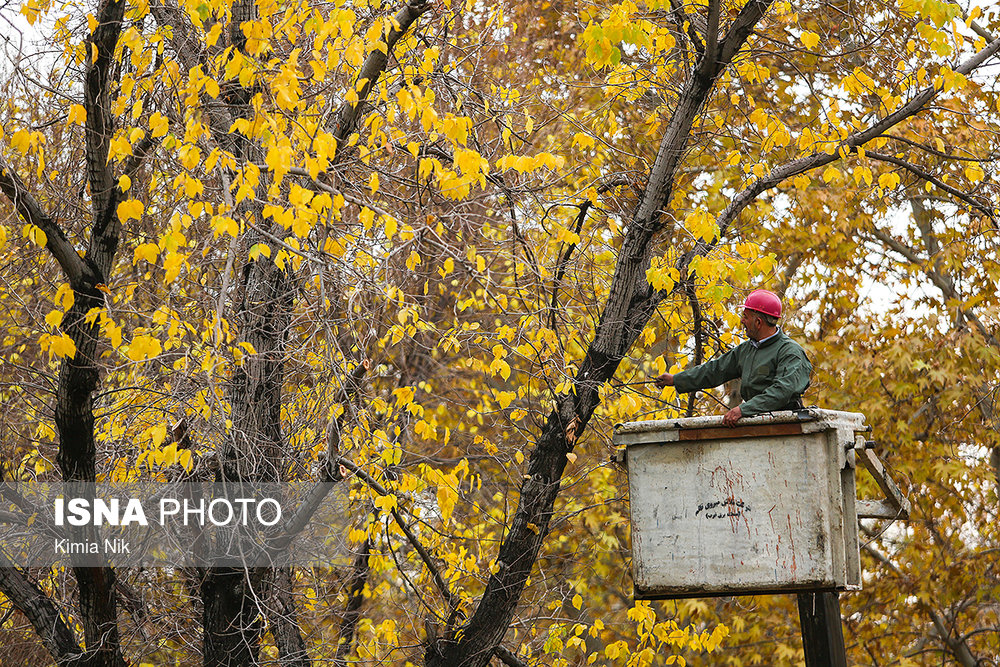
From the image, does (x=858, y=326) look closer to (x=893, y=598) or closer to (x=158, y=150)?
(x=893, y=598)

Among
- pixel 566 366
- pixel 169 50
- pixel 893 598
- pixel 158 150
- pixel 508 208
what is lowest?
pixel 893 598

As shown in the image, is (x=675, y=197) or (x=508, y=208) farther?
(x=675, y=197)

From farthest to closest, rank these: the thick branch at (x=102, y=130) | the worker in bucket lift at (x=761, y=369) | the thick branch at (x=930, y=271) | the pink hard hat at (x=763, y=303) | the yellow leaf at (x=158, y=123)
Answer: the thick branch at (x=930, y=271)
the thick branch at (x=102, y=130)
the pink hard hat at (x=763, y=303)
the yellow leaf at (x=158, y=123)
the worker in bucket lift at (x=761, y=369)

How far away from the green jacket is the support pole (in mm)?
1289

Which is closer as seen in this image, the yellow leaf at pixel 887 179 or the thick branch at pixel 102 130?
the thick branch at pixel 102 130

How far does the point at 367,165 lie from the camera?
5.52m

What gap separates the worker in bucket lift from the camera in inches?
158

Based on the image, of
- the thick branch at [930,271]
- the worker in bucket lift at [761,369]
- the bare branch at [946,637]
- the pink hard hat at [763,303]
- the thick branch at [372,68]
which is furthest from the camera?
the thick branch at [930,271]

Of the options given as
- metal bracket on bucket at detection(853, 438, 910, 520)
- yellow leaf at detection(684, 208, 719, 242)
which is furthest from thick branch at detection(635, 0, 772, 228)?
metal bracket on bucket at detection(853, 438, 910, 520)

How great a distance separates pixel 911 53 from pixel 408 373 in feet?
16.3

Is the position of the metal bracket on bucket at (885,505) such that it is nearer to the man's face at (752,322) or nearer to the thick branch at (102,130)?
the man's face at (752,322)

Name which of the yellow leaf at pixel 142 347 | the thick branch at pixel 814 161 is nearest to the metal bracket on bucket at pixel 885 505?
the thick branch at pixel 814 161

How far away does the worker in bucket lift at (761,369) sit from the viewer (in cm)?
401

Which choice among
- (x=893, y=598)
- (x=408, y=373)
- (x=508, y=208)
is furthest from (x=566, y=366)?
(x=893, y=598)
